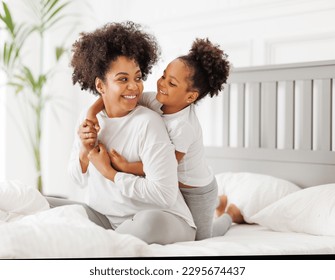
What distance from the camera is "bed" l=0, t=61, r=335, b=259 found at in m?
Answer: 1.06

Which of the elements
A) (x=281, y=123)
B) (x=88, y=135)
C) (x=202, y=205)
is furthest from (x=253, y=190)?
(x=88, y=135)

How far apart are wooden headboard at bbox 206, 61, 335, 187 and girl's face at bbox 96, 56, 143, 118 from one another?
818 mm

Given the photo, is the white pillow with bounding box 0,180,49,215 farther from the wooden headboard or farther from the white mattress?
the wooden headboard

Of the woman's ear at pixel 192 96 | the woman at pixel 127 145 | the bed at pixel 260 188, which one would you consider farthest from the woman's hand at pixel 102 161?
the woman's ear at pixel 192 96

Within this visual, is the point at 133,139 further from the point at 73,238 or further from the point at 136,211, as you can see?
the point at 73,238

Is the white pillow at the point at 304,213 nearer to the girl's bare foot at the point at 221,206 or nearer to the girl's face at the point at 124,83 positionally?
the girl's bare foot at the point at 221,206

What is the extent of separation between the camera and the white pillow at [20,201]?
1.46 metres

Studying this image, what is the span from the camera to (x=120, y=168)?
1.31 m

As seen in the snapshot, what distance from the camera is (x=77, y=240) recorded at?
1.05 m

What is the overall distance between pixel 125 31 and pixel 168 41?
93cm

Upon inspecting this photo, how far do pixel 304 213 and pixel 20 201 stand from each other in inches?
30.2

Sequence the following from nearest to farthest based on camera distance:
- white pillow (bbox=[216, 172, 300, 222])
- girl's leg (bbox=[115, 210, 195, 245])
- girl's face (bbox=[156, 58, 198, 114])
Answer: girl's leg (bbox=[115, 210, 195, 245]), girl's face (bbox=[156, 58, 198, 114]), white pillow (bbox=[216, 172, 300, 222])

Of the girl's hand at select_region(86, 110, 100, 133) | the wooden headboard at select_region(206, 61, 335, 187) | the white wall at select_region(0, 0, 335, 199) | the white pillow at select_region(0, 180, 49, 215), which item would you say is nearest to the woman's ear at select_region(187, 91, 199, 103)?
the girl's hand at select_region(86, 110, 100, 133)
